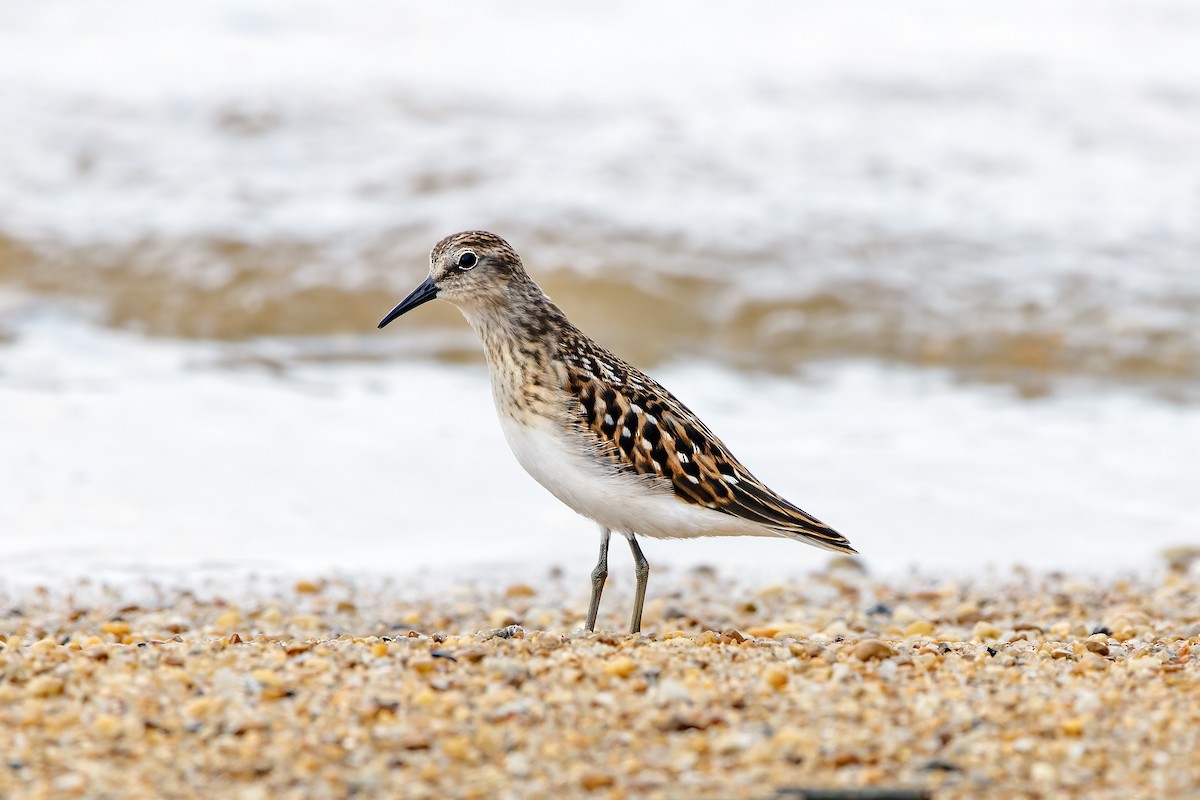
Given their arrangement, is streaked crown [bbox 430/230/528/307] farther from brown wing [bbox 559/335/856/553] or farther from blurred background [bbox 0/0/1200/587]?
blurred background [bbox 0/0/1200/587]

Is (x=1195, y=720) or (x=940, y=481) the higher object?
(x=940, y=481)

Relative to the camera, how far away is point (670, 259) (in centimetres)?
1365

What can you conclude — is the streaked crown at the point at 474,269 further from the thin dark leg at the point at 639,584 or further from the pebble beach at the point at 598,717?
the pebble beach at the point at 598,717

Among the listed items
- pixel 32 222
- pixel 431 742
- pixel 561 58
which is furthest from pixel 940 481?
pixel 561 58

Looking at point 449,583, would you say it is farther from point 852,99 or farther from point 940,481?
point 852,99

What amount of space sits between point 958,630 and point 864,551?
1.75 meters

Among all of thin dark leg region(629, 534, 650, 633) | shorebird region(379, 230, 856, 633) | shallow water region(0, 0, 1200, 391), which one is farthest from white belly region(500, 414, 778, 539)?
shallow water region(0, 0, 1200, 391)

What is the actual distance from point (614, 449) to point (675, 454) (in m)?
0.24

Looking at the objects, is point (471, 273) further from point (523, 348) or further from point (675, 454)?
point (675, 454)

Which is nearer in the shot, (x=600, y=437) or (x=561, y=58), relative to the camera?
(x=600, y=437)

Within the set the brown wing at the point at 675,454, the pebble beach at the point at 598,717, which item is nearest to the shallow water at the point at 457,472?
the brown wing at the point at 675,454

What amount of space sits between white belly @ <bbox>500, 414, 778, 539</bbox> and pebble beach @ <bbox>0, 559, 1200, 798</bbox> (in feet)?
1.83

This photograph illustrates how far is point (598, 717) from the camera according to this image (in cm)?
387

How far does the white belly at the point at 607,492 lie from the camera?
206 inches
